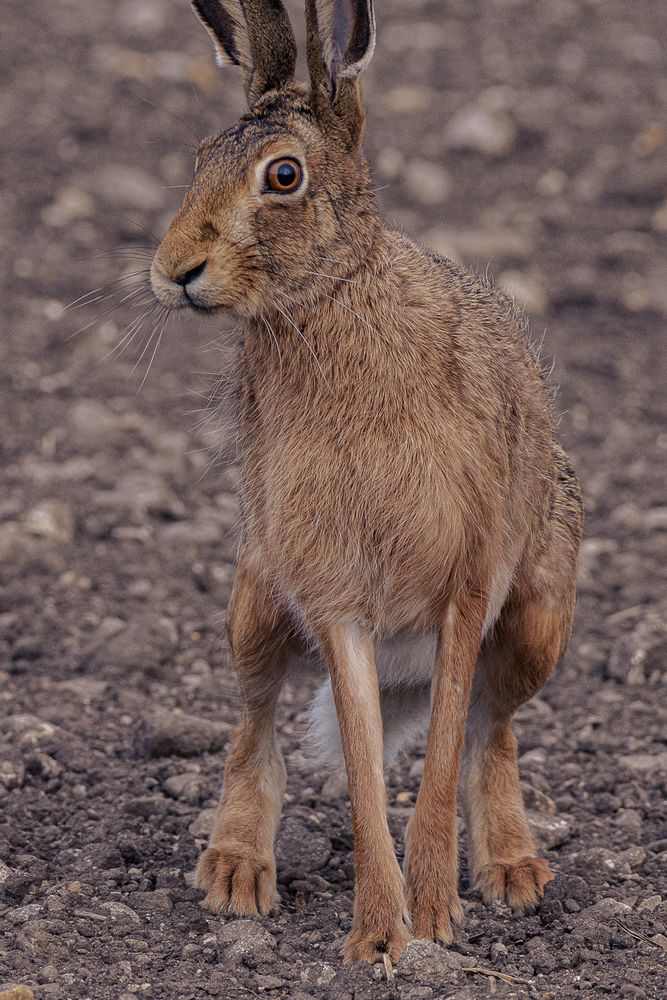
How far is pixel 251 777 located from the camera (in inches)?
191

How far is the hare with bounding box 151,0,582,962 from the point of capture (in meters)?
4.14

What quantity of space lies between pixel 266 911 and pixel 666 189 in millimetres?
7171

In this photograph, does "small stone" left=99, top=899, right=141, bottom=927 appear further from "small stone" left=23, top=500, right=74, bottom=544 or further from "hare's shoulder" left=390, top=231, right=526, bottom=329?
"small stone" left=23, top=500, right=74, bottom=544

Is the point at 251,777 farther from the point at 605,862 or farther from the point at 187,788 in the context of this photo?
the point at 605,862

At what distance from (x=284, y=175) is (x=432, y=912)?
6.74 feet

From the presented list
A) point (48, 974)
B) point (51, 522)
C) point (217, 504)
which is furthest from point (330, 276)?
point (217, 504)

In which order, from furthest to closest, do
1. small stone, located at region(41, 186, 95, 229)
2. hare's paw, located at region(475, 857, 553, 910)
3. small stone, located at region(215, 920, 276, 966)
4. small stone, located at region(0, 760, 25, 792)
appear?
small stone, located at region(41, 186, 95, 229), small stone, located at region(0, 760, 25, 792), hare's paw, located at region(475, 857, 553, 910), small stone, located at region(215, 920, 276, 966)

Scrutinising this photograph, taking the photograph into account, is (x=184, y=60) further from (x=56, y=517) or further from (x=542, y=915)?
(x=542, y=915)

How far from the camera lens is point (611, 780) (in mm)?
5496

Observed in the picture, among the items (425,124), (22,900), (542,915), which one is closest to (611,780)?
(542,915)

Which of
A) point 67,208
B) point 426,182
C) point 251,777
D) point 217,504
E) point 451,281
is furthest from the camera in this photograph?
point 426,182

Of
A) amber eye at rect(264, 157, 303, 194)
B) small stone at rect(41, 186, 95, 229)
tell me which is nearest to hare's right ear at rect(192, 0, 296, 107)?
amber eye at rect(264, 157, 303, 194)

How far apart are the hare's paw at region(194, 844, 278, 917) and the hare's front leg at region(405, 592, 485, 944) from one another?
55 cm

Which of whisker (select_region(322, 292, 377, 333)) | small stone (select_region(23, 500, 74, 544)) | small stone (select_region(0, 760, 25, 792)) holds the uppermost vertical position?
whisker (select_region(322, 292, 377, 333))
